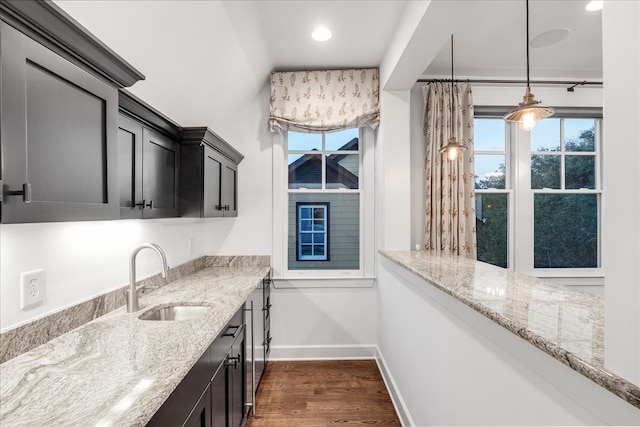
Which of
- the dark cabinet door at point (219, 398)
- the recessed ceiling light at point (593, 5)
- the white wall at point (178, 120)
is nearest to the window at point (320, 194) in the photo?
the white wall at point (178, 120)

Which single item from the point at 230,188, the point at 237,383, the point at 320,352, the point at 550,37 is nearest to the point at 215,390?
the point at 237,383

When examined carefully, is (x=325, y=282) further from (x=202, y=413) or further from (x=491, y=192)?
(x=202, y=413)

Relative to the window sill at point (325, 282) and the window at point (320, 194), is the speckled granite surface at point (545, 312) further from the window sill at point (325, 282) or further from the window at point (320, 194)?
the window at point (320, 194)

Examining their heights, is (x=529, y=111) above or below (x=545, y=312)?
above

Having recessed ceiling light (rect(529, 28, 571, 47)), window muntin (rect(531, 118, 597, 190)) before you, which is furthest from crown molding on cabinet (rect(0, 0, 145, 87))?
window muntin (rect(531, 118, 597, 190))

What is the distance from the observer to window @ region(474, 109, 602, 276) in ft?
10.5

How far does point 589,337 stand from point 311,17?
7.66 feet

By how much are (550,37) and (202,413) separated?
346cm

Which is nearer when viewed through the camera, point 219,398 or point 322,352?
point 219,398

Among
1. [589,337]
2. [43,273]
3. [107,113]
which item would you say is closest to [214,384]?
[43,273]

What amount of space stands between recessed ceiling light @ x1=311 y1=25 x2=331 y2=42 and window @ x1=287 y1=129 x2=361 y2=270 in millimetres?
985

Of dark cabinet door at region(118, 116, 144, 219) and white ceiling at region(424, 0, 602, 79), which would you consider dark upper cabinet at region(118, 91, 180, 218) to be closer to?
dark cabinet door at region(118, 116, 144, 219)

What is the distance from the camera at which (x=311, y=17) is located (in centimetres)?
224

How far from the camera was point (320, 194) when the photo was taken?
3322mm
